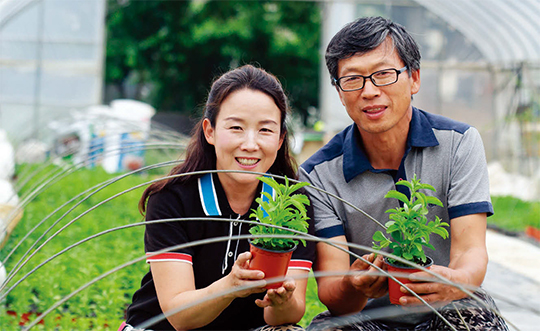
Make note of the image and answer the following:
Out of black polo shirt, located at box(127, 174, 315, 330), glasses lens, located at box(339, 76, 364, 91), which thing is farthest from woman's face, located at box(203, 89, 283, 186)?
glasses lens, located at box(339, 76, 364, 91)

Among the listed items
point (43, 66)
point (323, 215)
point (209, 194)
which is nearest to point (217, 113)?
point (209, 194)

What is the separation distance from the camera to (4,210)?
369 centimetres

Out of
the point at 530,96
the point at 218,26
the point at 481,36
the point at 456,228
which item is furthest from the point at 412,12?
the point at 456,228

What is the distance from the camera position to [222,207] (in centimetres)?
189

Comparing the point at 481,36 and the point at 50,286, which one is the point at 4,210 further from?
the point at 481,36

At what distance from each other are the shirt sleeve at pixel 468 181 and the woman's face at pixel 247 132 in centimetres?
62

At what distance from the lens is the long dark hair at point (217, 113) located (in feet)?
6.15

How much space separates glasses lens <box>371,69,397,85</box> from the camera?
191cm

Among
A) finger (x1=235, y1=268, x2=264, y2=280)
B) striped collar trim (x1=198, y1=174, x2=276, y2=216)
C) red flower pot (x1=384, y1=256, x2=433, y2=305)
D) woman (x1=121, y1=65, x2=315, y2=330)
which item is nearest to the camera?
finger (x1=235, y1=268, x2=264, y2=280)

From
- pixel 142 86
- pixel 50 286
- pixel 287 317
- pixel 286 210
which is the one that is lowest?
pixel 50 286

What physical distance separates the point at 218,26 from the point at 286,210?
41.4ft

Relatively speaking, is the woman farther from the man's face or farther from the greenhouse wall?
the greenhouse wall

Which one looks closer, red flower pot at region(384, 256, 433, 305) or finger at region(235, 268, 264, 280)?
finger at region(235, 268, 264, 280)

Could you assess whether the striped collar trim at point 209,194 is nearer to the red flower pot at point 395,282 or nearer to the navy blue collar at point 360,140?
the navy blue collar at point 360,140
